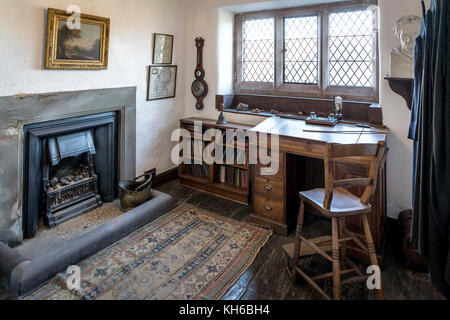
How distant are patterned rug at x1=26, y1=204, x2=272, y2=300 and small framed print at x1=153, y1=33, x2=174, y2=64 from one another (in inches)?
72.1

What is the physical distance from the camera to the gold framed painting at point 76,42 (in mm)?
2359

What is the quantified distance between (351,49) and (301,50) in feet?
1.81

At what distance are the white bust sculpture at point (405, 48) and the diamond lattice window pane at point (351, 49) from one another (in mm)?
649

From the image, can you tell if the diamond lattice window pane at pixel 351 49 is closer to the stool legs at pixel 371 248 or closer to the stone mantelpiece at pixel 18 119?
the stool legs at pixel 371 248

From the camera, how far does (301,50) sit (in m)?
3.37

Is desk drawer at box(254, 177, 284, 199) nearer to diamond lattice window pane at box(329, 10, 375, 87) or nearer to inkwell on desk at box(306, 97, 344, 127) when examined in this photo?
inkwell on desk at box(306, 97, 344, 127)

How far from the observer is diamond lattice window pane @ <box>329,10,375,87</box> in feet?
9.68

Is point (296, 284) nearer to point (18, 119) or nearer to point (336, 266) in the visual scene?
point (336, 266)

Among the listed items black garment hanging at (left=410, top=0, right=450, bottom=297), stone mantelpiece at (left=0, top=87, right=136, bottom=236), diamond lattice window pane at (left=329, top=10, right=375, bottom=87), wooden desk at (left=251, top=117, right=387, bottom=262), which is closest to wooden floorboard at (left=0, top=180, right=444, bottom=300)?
wooden desk at (left=251, top=117, right=387, bottom=262)

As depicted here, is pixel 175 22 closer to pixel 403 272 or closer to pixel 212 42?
pixel 212 42

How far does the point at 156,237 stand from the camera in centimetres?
254
